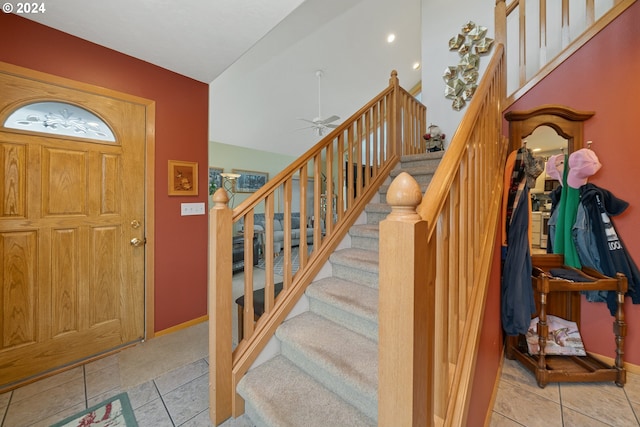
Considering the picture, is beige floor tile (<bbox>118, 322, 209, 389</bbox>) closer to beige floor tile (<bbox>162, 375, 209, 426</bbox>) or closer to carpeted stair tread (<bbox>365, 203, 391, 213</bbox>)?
beige floor tile (<bbox>162, 375, 209, 426</bbox>)

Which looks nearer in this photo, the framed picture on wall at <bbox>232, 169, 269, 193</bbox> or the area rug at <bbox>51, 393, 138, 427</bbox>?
the area rug at <bbox>51, 393, 138, 427</bbox>

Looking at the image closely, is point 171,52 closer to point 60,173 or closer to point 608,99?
point 60,173

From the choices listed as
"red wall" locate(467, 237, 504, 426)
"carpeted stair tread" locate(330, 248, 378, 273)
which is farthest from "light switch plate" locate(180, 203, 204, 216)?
"red wall" locate(467, 237, 504, 426)

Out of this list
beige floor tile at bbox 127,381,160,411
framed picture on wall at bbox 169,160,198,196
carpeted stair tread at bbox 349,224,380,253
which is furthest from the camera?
framed picture on wall at bbox 169,160,198,196

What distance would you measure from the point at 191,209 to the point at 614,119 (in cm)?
346

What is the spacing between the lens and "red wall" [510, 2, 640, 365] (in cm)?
172

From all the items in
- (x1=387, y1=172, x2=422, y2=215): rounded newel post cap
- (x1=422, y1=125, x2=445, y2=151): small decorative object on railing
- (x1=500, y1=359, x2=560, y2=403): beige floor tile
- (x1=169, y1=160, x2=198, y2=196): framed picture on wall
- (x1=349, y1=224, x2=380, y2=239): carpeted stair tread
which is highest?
(x1=422, y1=125, x2=445, y2=151): small decorative object on railing

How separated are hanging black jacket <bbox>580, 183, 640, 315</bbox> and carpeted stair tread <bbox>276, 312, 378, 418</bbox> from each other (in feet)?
5.79

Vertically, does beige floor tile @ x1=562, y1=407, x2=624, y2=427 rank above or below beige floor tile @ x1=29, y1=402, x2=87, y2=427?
below

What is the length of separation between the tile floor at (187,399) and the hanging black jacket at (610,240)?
2.05ft

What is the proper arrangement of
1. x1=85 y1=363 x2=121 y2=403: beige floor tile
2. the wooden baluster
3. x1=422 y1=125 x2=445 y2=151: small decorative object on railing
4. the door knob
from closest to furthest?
the wooden baluster < x1=85 y1=363 x2=121 y2=403: beige floor tile < the door knob < x1=422 y1=125 x2=445 y2=151: small decorative object on railing

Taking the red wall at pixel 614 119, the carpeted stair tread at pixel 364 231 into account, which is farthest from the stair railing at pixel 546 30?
the carpeted stair tread at pixel 364 231

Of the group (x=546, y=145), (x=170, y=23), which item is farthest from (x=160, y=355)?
(x=546, y=145)

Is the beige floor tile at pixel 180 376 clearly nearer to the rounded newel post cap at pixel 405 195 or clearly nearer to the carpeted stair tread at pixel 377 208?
the carpeted stair tread at pixel 377 208
